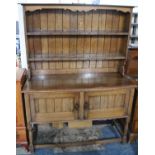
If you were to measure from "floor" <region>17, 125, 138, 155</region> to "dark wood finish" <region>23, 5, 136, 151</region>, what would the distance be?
11cm

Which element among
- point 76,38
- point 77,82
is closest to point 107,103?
point 77,82

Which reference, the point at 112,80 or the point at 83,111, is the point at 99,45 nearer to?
the point at 112,80

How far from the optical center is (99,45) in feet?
6.85

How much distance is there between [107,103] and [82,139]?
0.62m

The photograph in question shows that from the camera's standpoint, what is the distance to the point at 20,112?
1799mm

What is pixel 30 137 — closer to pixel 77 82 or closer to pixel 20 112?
pixel 20 112

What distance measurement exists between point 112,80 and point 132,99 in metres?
0.29

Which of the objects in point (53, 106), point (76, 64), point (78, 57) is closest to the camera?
point (53, 106)

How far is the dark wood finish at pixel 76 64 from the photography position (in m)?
1.75

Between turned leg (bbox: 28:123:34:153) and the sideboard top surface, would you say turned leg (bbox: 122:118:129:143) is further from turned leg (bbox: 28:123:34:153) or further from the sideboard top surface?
turned leg (bbox: 28:123:34:153)

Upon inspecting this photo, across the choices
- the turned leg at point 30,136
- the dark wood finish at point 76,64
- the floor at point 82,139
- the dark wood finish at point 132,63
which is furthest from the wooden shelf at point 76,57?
the floor at point 82,139

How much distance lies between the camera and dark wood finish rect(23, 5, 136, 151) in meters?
1.75

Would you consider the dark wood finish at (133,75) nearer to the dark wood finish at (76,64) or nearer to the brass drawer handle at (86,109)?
the dark wood finish at (76,64)

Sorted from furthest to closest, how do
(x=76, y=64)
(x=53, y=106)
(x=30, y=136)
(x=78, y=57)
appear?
(x=76, y=64) < (x=78, y=57) < (x=30, y=136) < (x=53, y=106)
